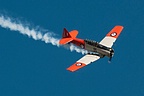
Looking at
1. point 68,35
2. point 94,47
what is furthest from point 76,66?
point 68,35

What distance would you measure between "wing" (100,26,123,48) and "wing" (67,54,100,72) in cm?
387

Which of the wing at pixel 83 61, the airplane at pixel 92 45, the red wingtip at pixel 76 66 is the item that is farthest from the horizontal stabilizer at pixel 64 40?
the red wingtip at pixel 76 66

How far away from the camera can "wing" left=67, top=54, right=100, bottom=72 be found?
117381 mm

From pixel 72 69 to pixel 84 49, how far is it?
8448mm

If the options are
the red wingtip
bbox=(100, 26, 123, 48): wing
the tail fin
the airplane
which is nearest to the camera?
the red wingtip

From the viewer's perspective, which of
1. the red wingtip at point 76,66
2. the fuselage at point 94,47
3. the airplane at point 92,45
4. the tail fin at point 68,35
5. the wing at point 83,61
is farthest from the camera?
the tail fin at point 68,35

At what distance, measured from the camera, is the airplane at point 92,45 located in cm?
11962

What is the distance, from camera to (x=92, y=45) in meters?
122

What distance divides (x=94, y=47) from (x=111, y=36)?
19.4 ft

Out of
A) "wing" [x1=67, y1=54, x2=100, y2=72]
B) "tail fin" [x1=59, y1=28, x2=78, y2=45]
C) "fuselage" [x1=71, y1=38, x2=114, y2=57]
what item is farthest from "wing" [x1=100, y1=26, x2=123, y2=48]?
"tail fin" [x1=59, y1=28, x2=78, y2=45]

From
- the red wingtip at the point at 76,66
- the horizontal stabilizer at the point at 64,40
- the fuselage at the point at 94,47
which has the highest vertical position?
the horizontal stabilizer at the point at 64,40

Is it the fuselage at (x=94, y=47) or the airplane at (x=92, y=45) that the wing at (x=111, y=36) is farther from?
the fuselage at (x=94, y=47)

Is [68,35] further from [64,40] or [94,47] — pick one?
[94,47]

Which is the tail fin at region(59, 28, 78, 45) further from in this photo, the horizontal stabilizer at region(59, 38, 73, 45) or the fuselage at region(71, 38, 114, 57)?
the fuselage at region(71, 38, 114, 57)
